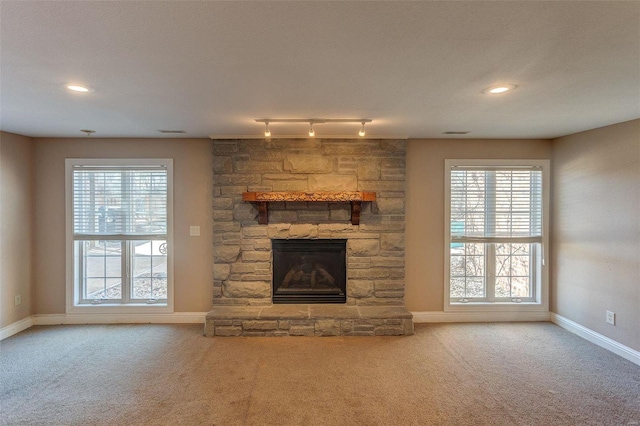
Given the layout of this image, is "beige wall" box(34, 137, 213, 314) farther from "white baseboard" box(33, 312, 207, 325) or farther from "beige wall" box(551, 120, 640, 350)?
"beige wall" box(551, 120, 640, 350)

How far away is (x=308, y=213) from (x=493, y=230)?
92.3 inches

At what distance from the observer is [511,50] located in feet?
5.26

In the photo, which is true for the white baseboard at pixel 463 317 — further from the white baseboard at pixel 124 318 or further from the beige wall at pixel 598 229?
the white baseboard at pixel 124 318

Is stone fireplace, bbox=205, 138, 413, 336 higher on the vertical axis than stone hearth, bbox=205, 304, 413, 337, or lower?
higher

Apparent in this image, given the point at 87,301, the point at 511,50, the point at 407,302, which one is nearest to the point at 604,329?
the point at 407,302

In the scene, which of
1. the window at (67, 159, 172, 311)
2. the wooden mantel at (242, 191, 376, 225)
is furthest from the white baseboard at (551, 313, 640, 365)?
the window at (67, 159, 172, 311)

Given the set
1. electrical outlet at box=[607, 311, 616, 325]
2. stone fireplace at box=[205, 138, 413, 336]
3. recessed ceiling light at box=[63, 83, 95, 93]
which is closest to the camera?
recessed ceiling light at box=[63, 83, 95, 93]

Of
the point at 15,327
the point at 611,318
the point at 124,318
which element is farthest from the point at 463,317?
the point at 15,327

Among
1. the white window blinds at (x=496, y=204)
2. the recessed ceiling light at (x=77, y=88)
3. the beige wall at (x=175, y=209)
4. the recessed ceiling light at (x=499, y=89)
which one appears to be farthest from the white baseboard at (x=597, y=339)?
the recessed ceiling light at (x=77, y=88)

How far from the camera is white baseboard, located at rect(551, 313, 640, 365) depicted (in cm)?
301

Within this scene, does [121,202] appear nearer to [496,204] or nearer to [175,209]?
[175,209]

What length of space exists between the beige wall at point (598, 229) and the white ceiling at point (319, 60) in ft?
1.49

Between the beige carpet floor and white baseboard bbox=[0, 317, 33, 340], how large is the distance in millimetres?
100

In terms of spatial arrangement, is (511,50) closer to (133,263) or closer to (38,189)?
(133,263)
